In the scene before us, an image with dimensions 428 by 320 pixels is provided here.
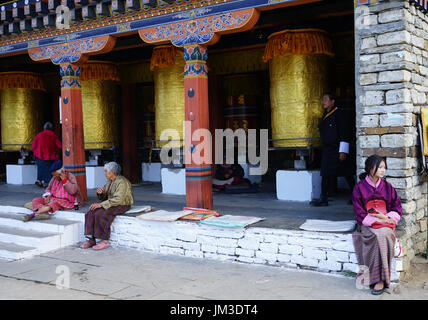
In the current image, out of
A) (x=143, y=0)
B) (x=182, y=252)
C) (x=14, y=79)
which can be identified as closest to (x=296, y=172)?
(x=182, y=252)

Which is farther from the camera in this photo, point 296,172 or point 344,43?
point 344,43

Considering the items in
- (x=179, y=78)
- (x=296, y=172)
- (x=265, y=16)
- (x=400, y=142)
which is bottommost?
(x=296, y=172)

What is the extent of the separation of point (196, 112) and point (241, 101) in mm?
3522

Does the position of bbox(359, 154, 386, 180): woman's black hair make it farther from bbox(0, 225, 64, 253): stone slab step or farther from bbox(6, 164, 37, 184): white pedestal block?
bbox(6, 164, 37, 184): white pedestal block

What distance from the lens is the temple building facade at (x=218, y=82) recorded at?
4496 mm

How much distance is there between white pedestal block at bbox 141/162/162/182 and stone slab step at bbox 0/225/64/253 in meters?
4.66

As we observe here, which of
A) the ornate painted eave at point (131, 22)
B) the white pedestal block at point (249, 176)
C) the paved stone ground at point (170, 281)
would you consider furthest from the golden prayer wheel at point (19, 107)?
the paved stone ground at point (170, 281)

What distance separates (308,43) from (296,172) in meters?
1.92

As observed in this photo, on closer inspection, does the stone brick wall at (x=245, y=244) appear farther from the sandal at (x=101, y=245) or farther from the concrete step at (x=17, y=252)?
the concrete step at (x=17, y=252)

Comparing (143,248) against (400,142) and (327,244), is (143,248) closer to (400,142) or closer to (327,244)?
(327,244)

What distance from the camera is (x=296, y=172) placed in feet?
22.5

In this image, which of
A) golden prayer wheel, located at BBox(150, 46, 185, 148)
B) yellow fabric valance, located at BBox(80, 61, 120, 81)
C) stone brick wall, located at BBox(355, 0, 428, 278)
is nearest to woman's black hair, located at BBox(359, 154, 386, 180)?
stone brick wall, located at BBox(355, 0, 428, 278)

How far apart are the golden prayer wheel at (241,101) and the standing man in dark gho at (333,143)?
3.04m

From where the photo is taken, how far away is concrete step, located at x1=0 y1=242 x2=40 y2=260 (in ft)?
18.0
